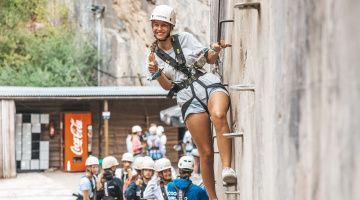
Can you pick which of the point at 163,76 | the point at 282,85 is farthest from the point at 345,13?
the point at 163,76

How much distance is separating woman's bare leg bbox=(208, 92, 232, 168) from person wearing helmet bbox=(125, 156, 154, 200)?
5029mm

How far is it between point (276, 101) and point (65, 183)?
20.3 meters

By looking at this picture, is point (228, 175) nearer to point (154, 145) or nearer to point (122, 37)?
point (154, 145)

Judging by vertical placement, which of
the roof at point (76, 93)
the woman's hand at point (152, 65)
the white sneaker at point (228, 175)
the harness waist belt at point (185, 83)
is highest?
the roof at point (76, 93)

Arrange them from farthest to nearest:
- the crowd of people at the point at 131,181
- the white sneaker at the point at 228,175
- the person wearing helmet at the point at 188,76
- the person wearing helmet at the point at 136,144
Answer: the person wearing helmet at the point at 136,144 → the crowd of people at the point at 131,181 → the person wearing helmet at the point at 188,76 → the white sneaker at the point at 228,175

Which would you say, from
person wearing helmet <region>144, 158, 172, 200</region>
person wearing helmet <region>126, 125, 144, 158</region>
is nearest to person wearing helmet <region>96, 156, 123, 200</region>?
person wearing helmet <region>144, 158, 172, 200</region>

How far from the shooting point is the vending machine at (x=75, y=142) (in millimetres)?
27438

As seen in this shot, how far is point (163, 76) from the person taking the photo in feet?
19.8

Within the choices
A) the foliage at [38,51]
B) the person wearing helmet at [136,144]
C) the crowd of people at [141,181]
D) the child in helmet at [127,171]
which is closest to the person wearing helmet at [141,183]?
the crowd of people at [141,181]

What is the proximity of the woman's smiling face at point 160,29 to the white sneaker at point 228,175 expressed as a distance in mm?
1266

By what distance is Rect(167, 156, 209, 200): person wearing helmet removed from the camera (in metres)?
8.14

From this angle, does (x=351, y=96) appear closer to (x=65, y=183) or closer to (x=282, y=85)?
(x=282, y=85)

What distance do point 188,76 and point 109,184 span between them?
537 centimetres

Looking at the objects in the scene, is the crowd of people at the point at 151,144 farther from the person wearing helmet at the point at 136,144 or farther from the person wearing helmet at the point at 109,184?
the person wearing helmet at the point at 109,184
